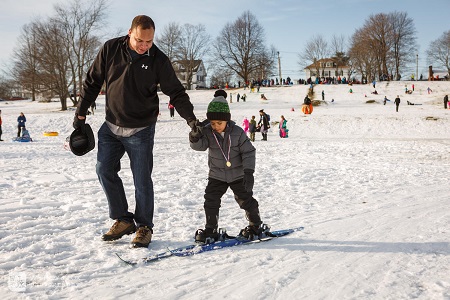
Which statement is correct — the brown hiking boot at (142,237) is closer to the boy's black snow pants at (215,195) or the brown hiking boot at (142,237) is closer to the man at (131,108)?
the man at (131,108)

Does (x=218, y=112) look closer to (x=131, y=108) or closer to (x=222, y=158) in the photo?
(x=222, y=158)

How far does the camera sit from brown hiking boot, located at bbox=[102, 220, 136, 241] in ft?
11.2

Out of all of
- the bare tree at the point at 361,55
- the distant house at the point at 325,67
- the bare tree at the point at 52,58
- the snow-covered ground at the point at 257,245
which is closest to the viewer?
the snow-covered ground at the point at 257,245

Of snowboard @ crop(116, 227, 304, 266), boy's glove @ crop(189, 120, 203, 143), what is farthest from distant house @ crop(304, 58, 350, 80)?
boy's glove @ crop(189, 120, 203, 143)

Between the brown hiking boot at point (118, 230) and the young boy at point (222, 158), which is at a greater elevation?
the young boy at point (222, 158)

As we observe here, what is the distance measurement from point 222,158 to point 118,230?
1.14 m

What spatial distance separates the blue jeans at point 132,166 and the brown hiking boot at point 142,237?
0.06 meters

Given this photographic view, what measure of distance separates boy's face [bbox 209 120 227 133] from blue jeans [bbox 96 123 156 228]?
1.78 ft

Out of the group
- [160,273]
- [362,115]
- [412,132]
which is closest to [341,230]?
[160,273]

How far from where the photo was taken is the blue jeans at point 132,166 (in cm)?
335

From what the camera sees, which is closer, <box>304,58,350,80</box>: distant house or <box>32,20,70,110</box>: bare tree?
<box>32,20,70,110</box>: bare tree

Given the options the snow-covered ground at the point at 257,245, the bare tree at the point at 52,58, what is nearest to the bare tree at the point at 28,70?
the bare tree at the point at 52,58

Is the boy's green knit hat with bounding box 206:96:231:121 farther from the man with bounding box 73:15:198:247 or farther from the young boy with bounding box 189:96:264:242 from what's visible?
the man with bounding box 73:15:198:247

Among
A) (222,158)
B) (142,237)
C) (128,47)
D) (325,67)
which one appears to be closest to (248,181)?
(222,158)
